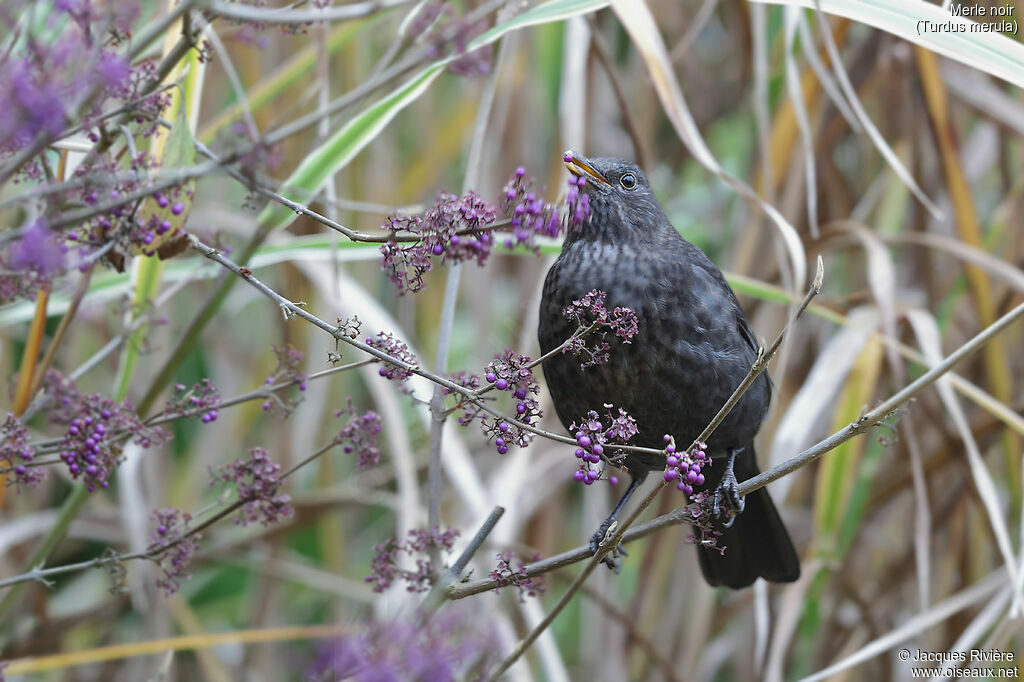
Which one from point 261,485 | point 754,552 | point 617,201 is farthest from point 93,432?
point 754,552

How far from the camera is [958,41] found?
62.6 inches

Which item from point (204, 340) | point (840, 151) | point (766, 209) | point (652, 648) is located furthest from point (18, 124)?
point (840, 151)

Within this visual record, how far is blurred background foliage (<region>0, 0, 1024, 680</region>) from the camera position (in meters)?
2.41

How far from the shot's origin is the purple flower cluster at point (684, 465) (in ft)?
4.04

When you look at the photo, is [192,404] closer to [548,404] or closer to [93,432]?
[93,432]

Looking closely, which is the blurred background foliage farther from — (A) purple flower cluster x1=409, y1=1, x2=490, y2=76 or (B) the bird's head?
(A) purple flower cluster x1=409, y1=1, x2=490, y2=76

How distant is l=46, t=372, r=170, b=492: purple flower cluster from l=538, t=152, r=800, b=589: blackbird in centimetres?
84

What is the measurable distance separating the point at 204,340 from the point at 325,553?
2.54 feet

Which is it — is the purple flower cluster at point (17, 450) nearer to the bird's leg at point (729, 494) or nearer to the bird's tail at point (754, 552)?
the bird's leg at point (729, 494)

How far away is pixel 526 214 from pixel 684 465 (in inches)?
14.7

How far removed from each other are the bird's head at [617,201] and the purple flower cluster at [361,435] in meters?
0.90

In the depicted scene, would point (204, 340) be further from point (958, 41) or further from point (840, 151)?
point (958, 41)

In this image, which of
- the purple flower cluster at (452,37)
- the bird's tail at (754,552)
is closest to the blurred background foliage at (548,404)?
the bird's tail at (754,552)

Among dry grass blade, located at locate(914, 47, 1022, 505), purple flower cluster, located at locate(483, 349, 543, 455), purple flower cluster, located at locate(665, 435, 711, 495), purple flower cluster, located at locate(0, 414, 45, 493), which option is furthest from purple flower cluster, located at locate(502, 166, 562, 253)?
dry grass blade, located at locate(914, 47, 1022, 505)
